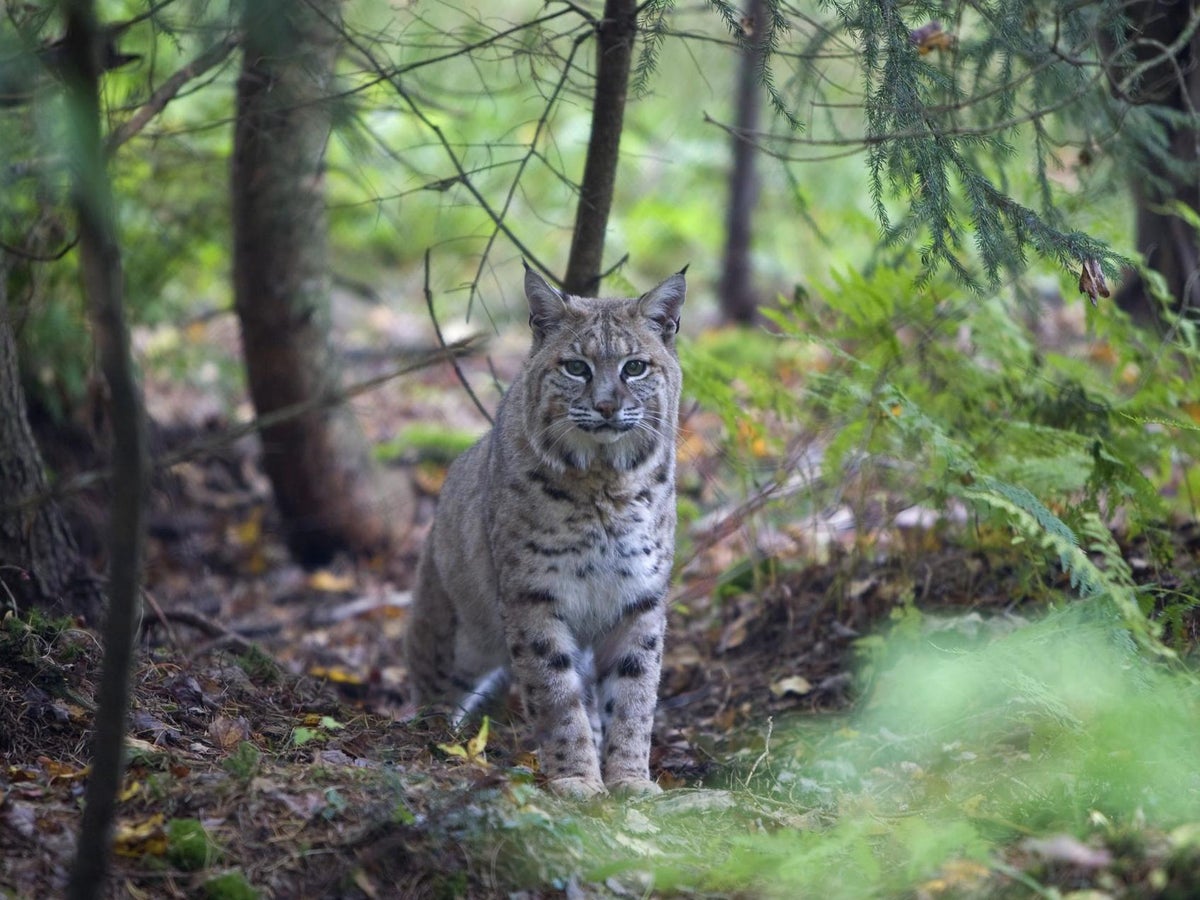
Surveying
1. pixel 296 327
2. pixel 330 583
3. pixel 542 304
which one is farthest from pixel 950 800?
pixel 296 327

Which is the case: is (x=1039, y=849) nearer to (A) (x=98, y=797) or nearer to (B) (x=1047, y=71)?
(A) (x=98, y=797)

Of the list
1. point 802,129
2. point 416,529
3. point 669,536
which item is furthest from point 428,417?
point 802,129

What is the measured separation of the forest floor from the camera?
11.3 feet

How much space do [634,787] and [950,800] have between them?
49.3 inches

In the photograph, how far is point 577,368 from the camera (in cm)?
523

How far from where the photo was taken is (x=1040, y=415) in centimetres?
618

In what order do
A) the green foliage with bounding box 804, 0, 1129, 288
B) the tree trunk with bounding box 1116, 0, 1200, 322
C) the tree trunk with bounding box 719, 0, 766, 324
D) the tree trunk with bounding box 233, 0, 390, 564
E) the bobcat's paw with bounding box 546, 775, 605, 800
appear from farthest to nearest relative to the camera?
the tree trunk with bounding box 719, 0, 766, 324, the tree trunk with bounding box 233, 0, 390, 564, the tree trunk with bounding box 1116, 0, 1200, 322, the bobcat's paw with bounding box 546, 775, 605, 800, the green foliage with bounding box 804, 0, 1129, 288

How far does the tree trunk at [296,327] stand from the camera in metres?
7.71

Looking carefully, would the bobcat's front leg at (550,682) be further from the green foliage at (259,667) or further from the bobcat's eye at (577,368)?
the green foliage at (259,667)

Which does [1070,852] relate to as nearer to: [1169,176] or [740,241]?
[1169,176]

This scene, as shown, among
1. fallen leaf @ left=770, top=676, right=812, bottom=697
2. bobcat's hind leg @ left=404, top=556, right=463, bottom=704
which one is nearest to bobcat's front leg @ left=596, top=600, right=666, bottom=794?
fallen leaf @ left=770, top=676, right=812, bottom=697

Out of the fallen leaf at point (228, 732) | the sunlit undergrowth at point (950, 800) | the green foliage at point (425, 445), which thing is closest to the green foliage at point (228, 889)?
the sunlit undergrowth at point (950, 800)

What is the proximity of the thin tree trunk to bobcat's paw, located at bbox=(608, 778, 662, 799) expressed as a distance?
2.35 meters

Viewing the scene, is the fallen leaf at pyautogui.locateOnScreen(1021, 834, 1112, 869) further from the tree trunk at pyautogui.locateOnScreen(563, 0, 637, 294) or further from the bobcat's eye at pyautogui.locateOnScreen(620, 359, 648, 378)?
the tree trunk at pyautogui.locateOnScreen(563, 0, 637, 294)
